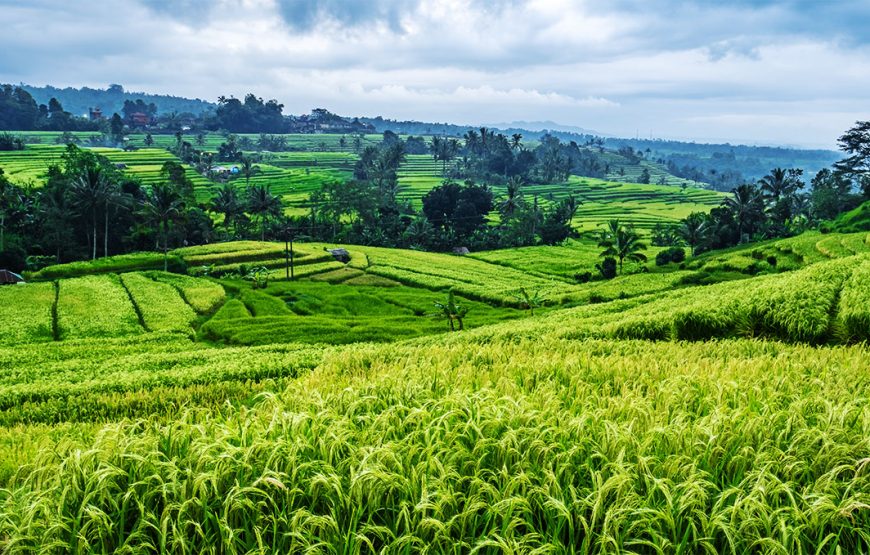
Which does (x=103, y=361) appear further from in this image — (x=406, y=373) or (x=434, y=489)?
(x=434, y=489)

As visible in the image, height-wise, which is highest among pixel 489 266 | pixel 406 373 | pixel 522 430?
pixel 522 430

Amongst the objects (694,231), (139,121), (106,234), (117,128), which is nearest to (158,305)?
(106,234)

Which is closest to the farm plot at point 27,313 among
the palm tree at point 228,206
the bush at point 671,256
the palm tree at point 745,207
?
the palm tree at point 228,206

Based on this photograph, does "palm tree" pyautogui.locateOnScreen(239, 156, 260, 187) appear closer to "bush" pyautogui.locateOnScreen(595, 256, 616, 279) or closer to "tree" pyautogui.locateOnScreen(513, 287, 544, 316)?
"bush" pyautogui.locateOnScreen(595, 256, 616, 279)

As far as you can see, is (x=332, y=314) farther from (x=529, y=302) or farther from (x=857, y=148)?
(x=857, y=148)

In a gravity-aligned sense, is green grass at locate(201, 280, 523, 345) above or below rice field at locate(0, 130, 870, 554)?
below

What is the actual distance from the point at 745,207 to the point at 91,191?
59.8 metres

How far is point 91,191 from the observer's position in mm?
A: 49781

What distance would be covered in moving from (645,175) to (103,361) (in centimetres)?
14237

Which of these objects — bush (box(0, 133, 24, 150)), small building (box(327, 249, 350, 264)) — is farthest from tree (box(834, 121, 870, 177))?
bush (box(0, 133, 24, 150))

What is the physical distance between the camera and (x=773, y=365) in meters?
9.02

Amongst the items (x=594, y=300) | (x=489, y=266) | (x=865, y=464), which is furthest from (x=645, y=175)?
(x=865, y=464)

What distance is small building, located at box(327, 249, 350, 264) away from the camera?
5656 centimetres

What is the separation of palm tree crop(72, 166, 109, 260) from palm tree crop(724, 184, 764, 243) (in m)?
58.6
